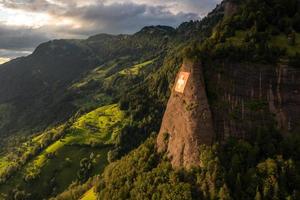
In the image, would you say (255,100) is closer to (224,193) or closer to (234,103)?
(234,103)

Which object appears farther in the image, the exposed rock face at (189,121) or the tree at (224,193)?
the exposed rock face at (189,121)

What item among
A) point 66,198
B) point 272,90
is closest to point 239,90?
point 272,90

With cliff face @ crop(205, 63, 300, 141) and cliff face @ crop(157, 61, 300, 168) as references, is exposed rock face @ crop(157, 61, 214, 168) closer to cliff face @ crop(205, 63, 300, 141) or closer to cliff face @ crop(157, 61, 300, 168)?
cliff face @ crop(157, 61, 300, 168)

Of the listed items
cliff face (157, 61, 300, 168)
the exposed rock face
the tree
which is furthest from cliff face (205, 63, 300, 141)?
the tree

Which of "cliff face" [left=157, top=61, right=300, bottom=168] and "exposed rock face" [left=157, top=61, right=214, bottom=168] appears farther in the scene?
"exposed rock face" [left=157, top=61, right=214, bottom=168]

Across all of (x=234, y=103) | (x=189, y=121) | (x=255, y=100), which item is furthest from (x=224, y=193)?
(x=255, y=100)

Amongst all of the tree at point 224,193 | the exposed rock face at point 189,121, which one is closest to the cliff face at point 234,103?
the exposed rock face at point 189,121

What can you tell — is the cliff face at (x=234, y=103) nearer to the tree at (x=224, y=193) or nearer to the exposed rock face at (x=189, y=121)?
the exposed rock face at (x=189, y=121)

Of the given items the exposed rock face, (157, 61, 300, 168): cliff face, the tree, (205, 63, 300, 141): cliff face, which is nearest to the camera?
the tree

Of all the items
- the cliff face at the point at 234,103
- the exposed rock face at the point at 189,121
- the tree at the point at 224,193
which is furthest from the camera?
the exposed rock face at the point at 189,121
